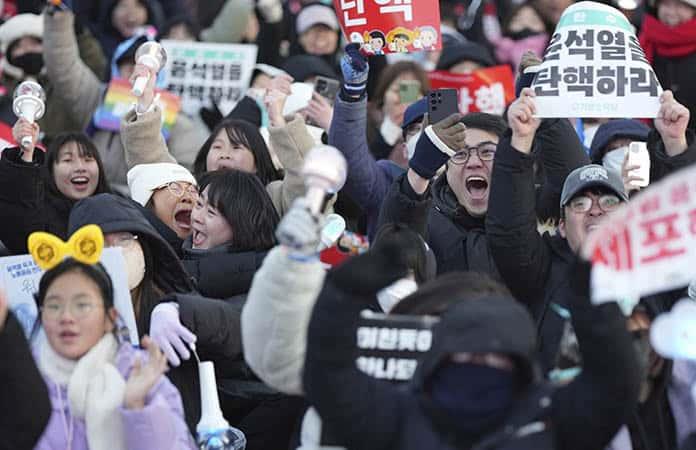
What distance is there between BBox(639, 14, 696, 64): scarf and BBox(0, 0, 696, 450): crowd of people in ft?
0.04

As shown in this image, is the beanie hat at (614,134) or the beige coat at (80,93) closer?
the beanie hat at (614,134)

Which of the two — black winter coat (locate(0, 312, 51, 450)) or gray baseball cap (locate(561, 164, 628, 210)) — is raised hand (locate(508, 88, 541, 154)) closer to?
gray baseball cap (locate(561, 164, 628, 210))

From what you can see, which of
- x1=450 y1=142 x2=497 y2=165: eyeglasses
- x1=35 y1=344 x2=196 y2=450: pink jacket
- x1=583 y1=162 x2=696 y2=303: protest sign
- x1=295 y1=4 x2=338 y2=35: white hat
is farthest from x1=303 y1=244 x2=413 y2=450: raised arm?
x1=295 y1=4 x2=338 y2=35: white hat

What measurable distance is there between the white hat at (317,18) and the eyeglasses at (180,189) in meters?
3.70

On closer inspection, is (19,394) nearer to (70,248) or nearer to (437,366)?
(70,248)

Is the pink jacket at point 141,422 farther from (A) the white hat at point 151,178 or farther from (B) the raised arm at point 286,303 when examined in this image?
(A) the white hat at point 151,178

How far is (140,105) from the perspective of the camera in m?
7.99

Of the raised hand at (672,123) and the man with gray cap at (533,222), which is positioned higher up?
the raised hand at (672,123)

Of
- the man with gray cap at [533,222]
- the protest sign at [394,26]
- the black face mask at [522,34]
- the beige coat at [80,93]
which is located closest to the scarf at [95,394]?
the man with gray cap at [533,222]

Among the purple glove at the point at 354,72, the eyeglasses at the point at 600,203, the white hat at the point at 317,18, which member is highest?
the white hat at the point at 317,18

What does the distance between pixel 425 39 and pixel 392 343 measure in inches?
96.2

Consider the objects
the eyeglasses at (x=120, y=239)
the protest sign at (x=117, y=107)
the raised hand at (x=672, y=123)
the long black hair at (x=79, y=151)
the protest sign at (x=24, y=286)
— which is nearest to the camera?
the protest sign at (x=24, y=286)

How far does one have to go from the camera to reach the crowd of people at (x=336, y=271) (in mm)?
4789

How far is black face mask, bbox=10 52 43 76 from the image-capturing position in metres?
10.6
